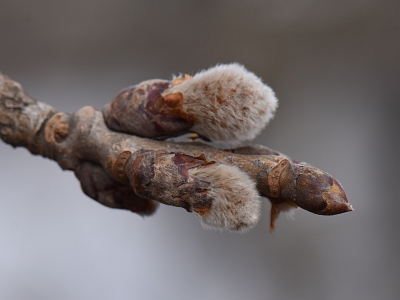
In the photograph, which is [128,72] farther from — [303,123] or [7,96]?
[7,96]

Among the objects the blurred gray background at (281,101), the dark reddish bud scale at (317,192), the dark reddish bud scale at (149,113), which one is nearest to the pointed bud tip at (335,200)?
the dark reddish bud scale at (317,192)

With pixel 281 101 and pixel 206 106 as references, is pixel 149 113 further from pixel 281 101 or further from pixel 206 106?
pixel 281 101

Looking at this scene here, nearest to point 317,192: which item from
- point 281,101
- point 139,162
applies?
point 139,162

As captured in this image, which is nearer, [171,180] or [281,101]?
[171,180]

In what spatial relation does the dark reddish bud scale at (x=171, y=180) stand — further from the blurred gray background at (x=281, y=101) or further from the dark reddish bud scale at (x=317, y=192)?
the blurred gray background at (x=281, y=101)

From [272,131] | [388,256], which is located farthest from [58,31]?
[388,256]
